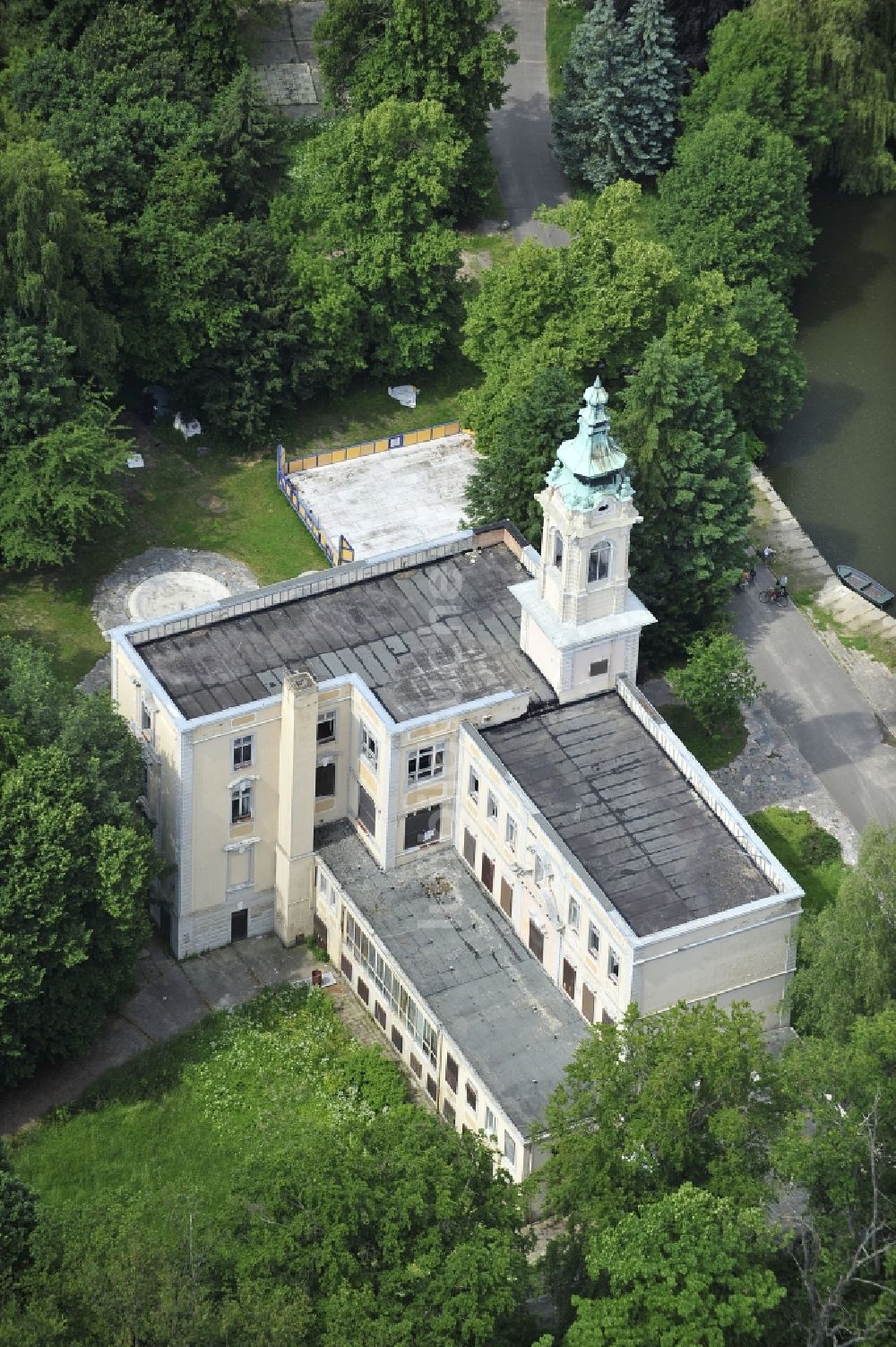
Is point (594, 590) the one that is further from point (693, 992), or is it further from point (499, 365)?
point (499, 365)

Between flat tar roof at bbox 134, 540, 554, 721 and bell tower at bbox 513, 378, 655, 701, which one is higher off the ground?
bell tower at bbox 513, 378, 655, 701

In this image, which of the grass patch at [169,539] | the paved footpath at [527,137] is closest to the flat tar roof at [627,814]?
the grass patch at [169,539]

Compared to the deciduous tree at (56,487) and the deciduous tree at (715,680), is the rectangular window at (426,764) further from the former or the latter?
the deciduous tree at (56,487)

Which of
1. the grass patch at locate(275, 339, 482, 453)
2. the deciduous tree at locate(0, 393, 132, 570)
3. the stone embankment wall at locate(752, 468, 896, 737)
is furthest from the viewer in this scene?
the grass patch at locate(275, 339, 482, 453)

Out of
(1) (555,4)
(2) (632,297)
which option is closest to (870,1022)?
(2) (632,297)

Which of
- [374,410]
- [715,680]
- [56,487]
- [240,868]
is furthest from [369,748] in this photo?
[374,410]

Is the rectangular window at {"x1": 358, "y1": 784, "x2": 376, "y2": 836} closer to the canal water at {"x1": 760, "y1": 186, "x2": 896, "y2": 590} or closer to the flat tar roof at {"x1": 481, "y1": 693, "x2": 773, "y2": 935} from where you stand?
the flat tar roof at {"x1": 481, "y1": 693, "x2": 773, "y2": 935}

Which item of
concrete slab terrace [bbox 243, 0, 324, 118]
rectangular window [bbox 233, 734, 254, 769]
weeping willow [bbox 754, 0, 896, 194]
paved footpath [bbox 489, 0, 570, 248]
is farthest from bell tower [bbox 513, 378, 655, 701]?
concrete slab terrace [bbox 243, 0, 324, 118]
